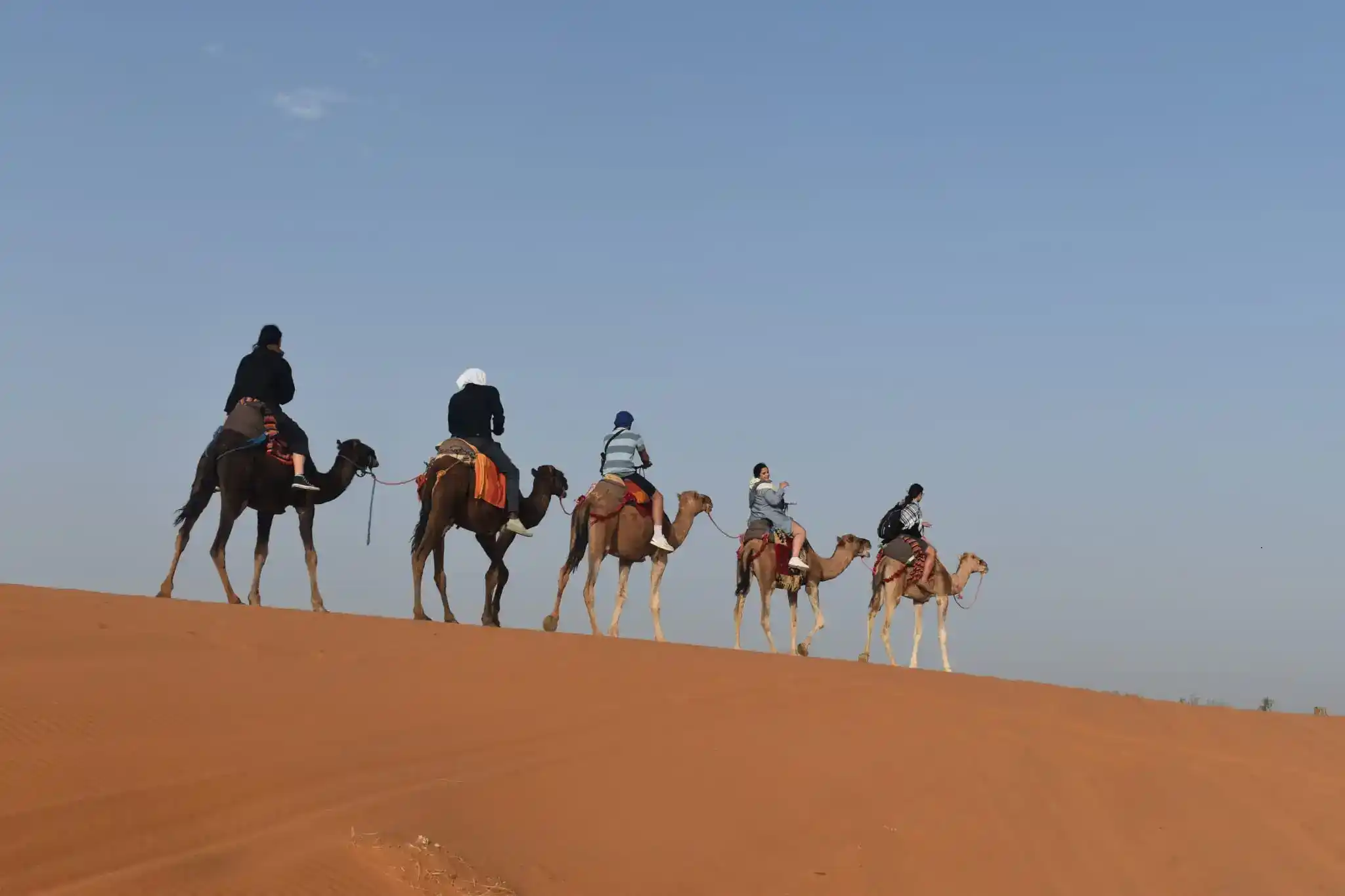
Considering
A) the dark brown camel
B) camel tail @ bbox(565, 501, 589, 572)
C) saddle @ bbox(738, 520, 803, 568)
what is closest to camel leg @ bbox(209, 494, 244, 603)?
the dark brown camel

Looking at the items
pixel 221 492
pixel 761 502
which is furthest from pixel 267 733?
pixel 761 502

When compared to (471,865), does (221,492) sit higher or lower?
higher

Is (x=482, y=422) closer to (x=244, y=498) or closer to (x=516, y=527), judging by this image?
(x=516, y=527)

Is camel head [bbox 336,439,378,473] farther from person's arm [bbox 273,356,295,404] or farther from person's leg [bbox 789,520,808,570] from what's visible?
person's leg [bbox 789,520,808,570]

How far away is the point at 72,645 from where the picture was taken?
11141 millimetres

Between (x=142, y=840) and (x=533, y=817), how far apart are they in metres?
2.43

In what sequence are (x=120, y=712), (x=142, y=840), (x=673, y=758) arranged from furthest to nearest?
(x=673, y=758), (x=120, y=712), (x=142, y=840)

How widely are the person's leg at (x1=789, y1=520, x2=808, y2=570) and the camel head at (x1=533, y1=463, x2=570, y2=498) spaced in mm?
4549

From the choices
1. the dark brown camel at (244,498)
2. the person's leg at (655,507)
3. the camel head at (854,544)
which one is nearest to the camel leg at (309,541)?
the dark brown camel at (244,498)

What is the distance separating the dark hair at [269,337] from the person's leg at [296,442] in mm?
965

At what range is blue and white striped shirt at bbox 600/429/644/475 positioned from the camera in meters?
19.8

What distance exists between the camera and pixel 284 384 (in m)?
18.0

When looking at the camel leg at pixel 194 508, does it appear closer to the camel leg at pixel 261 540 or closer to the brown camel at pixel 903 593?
the camel leg at pixel 261 540

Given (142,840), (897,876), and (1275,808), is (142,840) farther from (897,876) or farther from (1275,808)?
(1275,808)
